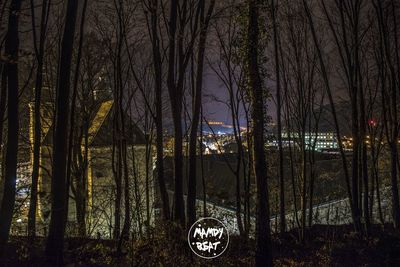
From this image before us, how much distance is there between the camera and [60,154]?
232 inches

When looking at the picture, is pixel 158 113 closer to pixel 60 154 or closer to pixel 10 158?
pixel 60 154

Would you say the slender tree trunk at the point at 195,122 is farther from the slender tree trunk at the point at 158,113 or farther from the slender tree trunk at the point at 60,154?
the slender tree trunk at the point at 60,154

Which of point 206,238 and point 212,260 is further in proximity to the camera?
point 212,260

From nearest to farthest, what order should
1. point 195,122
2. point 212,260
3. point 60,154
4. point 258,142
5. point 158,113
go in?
point 60,154 → point 258,142 → point 212,260 → point 195,122 → point 158,113

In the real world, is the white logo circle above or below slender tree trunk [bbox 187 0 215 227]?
below

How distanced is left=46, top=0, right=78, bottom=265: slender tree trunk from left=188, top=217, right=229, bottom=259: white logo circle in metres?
2.48

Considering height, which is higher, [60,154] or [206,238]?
[60,154]

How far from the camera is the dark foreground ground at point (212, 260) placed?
6633 mm

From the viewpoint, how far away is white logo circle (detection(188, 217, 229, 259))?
21.6 ft

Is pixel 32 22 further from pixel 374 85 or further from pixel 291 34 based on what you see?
pixel 374 85

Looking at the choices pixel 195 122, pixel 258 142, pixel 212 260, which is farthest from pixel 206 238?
pixel 195 122

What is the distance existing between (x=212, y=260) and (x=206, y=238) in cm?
58

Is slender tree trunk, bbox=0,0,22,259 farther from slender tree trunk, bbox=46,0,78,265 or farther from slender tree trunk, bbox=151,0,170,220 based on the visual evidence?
slender tree trunk, bbox=151,0,170,220

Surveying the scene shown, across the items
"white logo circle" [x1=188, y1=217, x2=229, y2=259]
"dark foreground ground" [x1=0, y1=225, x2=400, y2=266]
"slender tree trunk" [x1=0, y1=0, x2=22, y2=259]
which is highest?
"slender tree trunk" [x1=0, y1=0, x2=22, y2=259]
